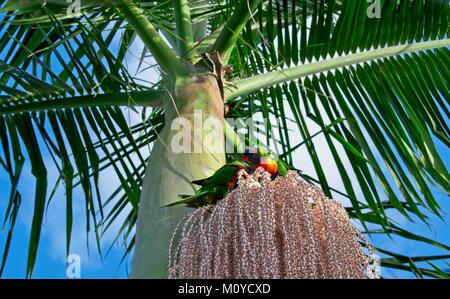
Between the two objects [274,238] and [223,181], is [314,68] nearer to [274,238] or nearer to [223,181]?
[223,181]

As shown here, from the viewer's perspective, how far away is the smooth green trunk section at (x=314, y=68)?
7.88ft


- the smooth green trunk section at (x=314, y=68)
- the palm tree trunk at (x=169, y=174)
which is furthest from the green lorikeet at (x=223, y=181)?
the smooth green trunk section at (x=314, y=68)

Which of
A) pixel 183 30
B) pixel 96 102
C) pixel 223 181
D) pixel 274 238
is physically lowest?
pixel 274 238

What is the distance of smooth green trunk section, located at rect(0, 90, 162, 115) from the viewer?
7.62 feet

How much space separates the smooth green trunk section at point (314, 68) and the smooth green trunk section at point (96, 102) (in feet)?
0.80

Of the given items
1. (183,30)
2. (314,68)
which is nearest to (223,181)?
(183,30)

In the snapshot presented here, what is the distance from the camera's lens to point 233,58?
134 inches

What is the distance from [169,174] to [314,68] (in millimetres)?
927

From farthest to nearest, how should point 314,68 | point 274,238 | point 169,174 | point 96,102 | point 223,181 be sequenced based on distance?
point 314,68, point 96,102, point 169,174, point 223,181, point 274,238

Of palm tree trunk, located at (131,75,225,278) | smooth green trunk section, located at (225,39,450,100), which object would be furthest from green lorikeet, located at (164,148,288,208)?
smooth green trunk section, located at (225,39,450,100)

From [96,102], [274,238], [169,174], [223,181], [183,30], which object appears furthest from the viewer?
[96,102]

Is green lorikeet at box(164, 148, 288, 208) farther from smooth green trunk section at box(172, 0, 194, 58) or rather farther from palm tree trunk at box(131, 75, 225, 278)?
smooth green trunk section at box(172, 0, 194, 58)

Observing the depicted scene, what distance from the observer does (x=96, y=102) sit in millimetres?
2482
